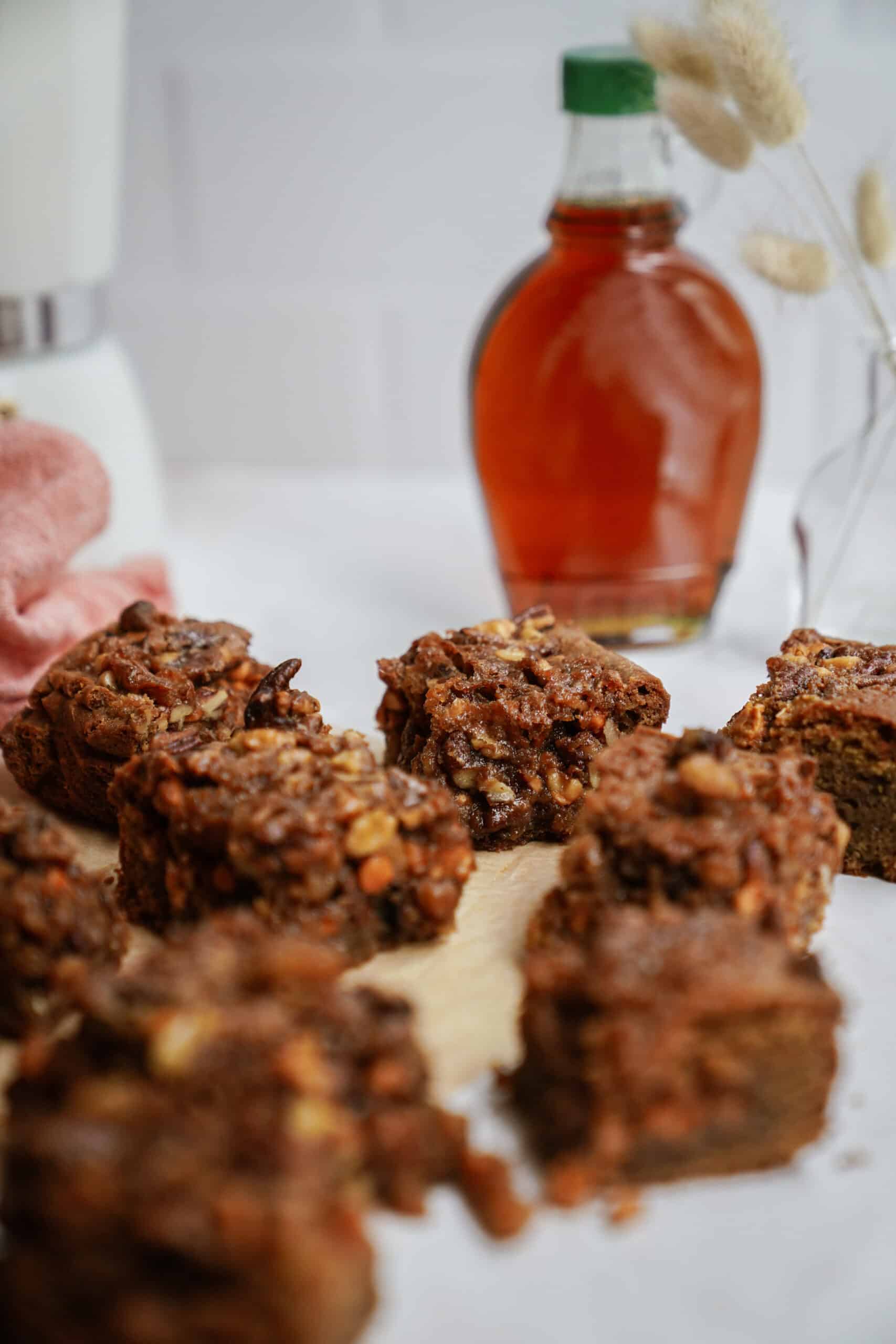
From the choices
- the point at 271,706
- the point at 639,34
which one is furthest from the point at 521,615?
the point at 639,34

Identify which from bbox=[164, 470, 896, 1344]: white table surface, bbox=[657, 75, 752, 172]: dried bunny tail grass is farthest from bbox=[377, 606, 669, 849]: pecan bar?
bbox=[657, 75, 752, 172]: dried bunny tail grass

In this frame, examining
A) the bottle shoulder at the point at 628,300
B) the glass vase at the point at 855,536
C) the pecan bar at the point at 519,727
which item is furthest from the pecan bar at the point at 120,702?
the glass vase at the point at 855,536

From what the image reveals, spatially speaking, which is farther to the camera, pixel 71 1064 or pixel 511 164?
pixel 511 164

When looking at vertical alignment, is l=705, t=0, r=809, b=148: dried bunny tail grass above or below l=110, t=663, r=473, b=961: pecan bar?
above

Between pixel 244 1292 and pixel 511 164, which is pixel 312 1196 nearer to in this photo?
pixel 244 1292

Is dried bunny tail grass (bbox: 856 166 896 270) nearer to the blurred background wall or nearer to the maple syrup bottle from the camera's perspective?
the maple syrup bottle

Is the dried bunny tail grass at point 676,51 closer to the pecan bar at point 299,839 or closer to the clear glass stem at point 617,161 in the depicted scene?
the clear glass stem at point 617,161
